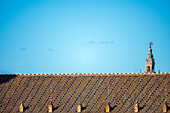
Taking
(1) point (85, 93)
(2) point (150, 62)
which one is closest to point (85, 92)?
(1) point (85, 93)

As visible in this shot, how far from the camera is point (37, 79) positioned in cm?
8569

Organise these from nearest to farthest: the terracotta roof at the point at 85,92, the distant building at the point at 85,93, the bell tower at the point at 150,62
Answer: the distant building at the point at 85,93 < the terracotta roof at the point at 85,92 < the bell tower at the point at 150,62

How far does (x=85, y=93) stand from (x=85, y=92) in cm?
18

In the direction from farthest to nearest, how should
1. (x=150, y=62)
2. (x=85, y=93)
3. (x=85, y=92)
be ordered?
(x=150, y=62) < (x=85, y=92) < (x=85, y=93)

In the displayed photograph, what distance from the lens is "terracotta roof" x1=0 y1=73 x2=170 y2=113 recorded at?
78812mm

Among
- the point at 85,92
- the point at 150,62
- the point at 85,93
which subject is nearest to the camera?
the point at 85,93

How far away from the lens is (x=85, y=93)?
Answer: 8188 cm

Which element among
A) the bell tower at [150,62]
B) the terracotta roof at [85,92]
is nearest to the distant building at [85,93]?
the terracotta roof at [85,92]

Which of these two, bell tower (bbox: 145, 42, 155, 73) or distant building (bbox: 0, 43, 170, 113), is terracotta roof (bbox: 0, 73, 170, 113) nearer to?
distant building (bbox: 0, 43, 170, 113)

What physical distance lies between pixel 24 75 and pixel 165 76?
19.7 m

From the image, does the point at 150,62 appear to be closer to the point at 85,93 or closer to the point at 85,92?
the point at 85,92

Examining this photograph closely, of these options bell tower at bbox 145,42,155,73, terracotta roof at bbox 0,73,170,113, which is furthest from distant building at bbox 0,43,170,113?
bell tower at bbox 145,42,155,73

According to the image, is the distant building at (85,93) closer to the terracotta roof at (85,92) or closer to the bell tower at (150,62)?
the terracotta roof at (85,92)

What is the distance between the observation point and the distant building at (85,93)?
78.5 meters
